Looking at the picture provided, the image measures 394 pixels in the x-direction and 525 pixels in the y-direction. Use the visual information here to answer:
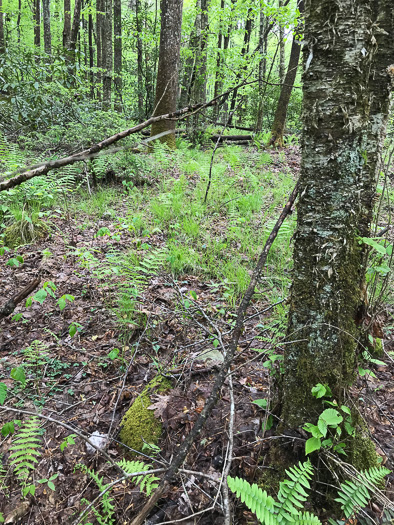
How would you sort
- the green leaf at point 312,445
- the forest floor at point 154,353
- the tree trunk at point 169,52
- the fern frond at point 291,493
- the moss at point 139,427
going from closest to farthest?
1. the fern frond at point 291,493
2. the green leaf at point 312,445
3. the forest floor at point 154,353
4. the moss at point 139,427
5. the tree trunk at point 169,52

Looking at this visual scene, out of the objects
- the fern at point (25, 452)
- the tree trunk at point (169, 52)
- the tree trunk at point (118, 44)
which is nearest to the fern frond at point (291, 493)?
the fern at point (25, 452)

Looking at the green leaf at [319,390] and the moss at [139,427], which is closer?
the green leaf at [319,390]

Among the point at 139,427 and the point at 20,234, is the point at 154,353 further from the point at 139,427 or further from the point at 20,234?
the point at 20,234

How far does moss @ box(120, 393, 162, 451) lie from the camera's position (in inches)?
86.7

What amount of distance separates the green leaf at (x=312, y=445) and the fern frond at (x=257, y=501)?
0.28 m

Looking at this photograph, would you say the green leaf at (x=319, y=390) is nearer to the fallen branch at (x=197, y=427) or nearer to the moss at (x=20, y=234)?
the fallen branch at (x=197, y=427)

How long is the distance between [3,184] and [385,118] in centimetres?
179

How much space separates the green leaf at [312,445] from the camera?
1.50 m

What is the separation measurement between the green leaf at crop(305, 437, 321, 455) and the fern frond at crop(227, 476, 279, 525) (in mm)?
278

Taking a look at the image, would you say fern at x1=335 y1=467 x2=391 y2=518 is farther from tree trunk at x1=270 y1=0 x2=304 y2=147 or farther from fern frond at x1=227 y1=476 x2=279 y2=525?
tree trunk at x1=270 y1=0 x2=304 y2=147

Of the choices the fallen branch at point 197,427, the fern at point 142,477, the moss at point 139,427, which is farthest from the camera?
the moss at point 139,427

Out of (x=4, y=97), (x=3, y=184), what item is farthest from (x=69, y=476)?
(x=4, y=97)

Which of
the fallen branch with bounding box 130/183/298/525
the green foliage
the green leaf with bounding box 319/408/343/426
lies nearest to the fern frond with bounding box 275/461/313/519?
the green foliage

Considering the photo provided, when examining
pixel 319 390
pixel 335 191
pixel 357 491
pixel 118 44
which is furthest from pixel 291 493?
pixel 118 44
